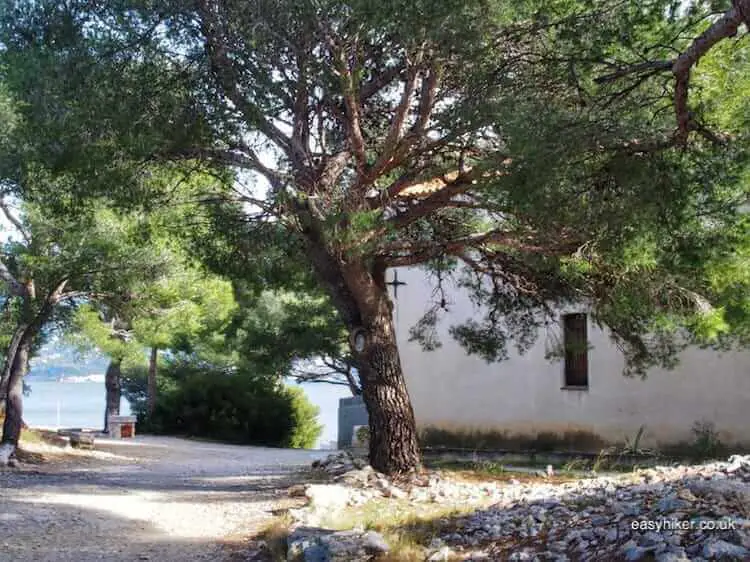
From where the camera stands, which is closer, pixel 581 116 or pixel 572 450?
pixel 581 116

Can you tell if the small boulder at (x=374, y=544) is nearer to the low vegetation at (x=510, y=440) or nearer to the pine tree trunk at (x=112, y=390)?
the low vegetation at (x=510, y=440)

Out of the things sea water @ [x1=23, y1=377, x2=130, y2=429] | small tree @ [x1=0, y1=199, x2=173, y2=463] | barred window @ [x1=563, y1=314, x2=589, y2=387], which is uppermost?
small tree @ [x1=0, y1=199, x2=173, y2=463]

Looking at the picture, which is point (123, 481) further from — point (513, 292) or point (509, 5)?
point (509, 5)

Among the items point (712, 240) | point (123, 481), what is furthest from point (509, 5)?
point (123, 481)

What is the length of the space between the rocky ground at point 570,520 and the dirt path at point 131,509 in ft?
3.05

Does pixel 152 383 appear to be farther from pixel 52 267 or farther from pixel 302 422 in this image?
pixel 52 267

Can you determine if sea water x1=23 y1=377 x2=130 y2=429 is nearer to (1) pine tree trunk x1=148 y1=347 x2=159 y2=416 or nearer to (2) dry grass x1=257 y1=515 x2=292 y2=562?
(1) pine tree trunk x1=148 y1=347 x2=159 y2=416

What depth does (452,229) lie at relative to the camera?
11297mm

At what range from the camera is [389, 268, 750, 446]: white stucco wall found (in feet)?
44.9

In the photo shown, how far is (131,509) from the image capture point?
919cm

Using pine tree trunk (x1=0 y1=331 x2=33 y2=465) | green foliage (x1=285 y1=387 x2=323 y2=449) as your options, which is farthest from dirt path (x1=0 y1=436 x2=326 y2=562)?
green foliage (x1=285 y1=387 x2=323 y2=449)

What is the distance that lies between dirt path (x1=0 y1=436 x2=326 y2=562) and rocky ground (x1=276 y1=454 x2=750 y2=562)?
3.05 feet

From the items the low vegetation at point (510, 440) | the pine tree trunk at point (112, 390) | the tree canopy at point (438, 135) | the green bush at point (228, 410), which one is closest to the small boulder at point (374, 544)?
the tree canopy at point (438, 135)

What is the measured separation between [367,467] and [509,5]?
6.11 metres
